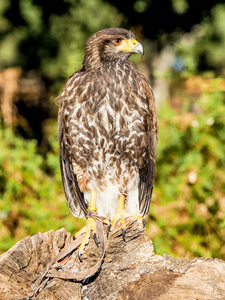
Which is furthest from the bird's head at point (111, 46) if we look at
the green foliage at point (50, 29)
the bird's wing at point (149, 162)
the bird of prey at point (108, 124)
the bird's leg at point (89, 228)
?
the green foliage at point (50, 29)

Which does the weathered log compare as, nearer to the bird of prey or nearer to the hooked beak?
Result: the bird of prey

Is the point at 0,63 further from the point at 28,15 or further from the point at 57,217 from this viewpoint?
the point at 57,217

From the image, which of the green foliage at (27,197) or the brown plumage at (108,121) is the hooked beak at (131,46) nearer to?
the brown plumage at (108,121)

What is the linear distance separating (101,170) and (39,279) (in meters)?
1.16

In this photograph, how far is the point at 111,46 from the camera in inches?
137

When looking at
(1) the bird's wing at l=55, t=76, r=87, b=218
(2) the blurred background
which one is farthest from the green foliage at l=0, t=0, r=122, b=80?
(1) the bird's wing at l=55, t=76, r=87, b=218

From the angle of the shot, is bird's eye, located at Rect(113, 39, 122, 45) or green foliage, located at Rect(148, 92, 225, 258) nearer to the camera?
bird's eye, located at Rect(113, 39, 122, 45)

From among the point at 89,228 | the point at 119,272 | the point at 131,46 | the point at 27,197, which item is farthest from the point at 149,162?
the point at 27,197

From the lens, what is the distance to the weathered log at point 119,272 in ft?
7.56

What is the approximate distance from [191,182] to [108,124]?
2.24m

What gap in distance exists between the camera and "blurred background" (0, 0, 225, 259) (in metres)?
4.93

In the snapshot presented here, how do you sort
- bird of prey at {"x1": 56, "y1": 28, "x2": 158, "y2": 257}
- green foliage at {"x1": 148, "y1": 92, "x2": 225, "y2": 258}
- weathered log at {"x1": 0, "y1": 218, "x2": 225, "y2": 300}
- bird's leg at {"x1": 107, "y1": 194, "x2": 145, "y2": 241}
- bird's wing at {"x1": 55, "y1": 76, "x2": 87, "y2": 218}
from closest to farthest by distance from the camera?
weathered log at {"x1": 0, "y1": 218, "x2": 225, "y2": 300} < bird's leg at {"x1": 107, "y1": 194, "x2": 145, "y2": 241} < bird of prey at {"x1": 56, "y1": 28, "x2": 158, "y2": 257} < bird's wing at {"x1": 55, "y1": 76, "x2": 87, "y2": 218} < green foliage at {"x1": 148, "y1": 92, "x2": 225, "y2": 258}

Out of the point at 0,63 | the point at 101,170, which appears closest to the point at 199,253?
the point at 101,170

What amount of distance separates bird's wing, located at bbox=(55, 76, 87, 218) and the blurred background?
853 mm
